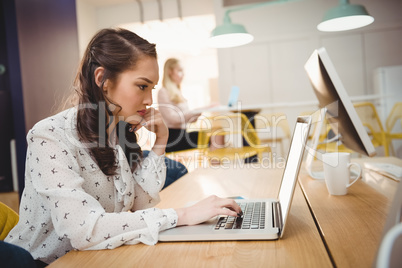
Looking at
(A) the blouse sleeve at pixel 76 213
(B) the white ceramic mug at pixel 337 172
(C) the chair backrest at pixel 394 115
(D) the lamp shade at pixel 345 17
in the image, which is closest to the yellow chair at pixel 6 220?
(A) the blouse sleeve at pixel 76 213

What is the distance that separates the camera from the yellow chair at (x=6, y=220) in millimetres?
920

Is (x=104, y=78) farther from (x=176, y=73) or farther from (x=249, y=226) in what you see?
(x=176, y=73)

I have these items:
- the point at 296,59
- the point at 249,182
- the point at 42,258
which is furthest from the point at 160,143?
the point at 296,59

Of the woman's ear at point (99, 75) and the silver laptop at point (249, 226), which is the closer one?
the silver laptop at point (249, 226)

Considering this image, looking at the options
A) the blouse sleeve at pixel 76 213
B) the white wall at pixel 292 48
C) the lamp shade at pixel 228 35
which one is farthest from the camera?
the white wall at pixel 292 48

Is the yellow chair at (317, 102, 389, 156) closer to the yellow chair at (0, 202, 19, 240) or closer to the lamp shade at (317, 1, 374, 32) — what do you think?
the lamp shade at (317, 1, 374, 32)

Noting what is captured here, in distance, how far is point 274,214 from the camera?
792mm

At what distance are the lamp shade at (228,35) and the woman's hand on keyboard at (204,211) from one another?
1.80 meters

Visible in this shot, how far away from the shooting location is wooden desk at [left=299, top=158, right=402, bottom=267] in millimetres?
566

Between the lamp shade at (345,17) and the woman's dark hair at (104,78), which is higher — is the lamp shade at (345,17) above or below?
above

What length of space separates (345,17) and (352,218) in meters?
1.75

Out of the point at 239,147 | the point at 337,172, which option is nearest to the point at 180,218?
the point at 337,172

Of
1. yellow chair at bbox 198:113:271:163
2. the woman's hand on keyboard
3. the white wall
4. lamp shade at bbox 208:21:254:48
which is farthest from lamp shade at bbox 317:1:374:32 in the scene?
the white wall

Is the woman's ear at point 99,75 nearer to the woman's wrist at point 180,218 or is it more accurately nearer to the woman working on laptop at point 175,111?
the woman's wrist at point 180,218
